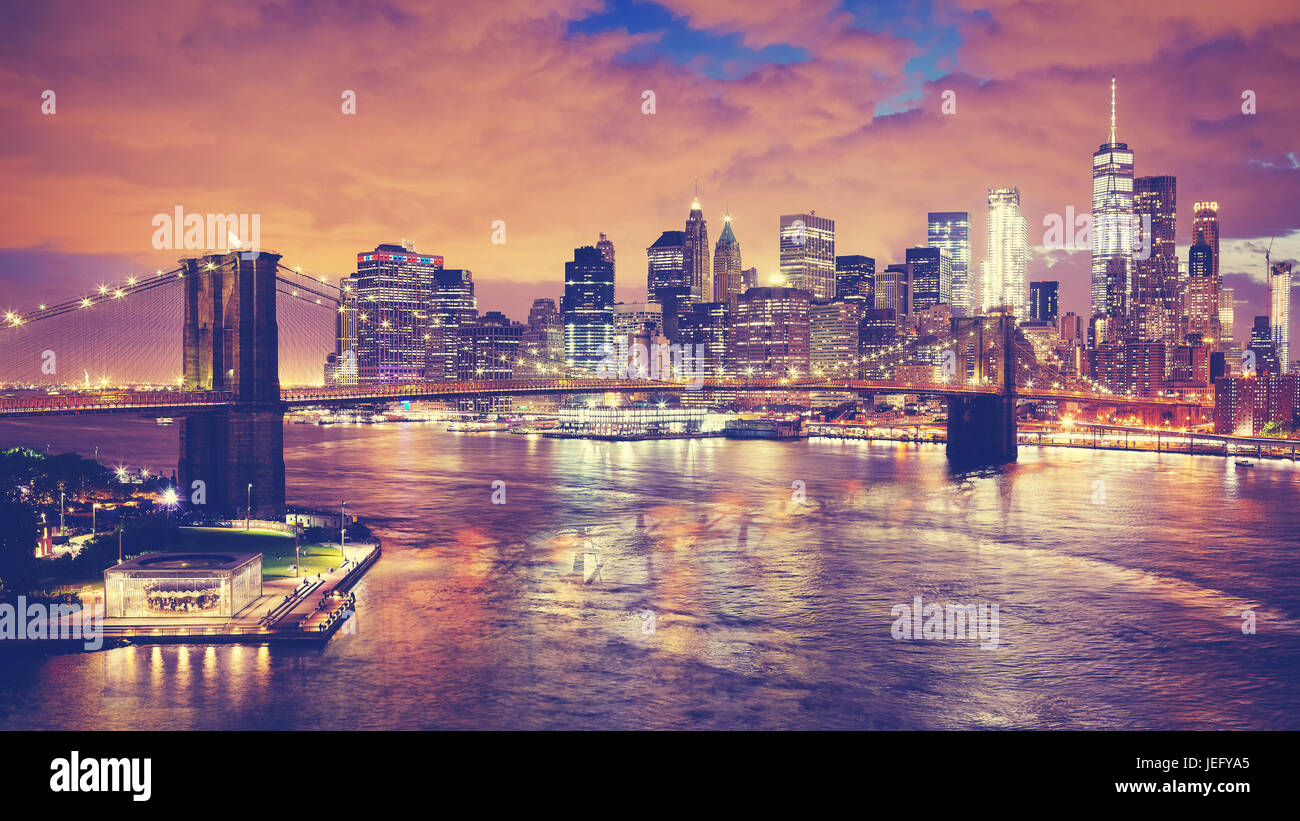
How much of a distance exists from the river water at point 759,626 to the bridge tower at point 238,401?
7633mm

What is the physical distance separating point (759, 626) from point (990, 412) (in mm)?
85770

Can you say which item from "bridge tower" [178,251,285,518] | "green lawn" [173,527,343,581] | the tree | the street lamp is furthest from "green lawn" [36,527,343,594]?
"bridge tower" [178,251,285,518]

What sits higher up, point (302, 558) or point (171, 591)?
point (171, 591)

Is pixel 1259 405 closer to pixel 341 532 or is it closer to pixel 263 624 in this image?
pixel 341 532

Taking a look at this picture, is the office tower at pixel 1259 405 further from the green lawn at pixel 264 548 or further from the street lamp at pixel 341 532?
the green lawn at pixel 264 548

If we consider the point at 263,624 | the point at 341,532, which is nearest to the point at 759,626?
the point at 263,624

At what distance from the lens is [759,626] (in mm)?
35312

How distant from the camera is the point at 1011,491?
7838 cm

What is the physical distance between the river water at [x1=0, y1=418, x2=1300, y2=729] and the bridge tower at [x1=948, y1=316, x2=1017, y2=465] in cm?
3310

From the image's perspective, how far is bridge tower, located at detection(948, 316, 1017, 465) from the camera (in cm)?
10906

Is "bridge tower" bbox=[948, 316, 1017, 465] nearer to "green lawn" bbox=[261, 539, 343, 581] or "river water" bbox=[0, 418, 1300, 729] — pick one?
"river water" bbox=[0, 418, 1300, 729]

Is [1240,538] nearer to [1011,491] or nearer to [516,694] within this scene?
[1011,491]
